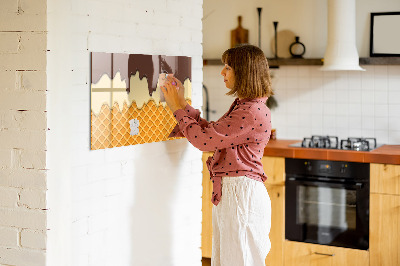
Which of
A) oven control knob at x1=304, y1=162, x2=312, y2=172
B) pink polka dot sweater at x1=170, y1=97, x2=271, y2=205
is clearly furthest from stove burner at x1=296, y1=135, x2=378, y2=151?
pink polka dot sweater at x1=170, y1=97, x2=271, y2=205

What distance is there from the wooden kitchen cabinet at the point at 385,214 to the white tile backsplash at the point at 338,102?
2.37ft

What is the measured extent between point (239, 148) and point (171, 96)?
0.42 metres

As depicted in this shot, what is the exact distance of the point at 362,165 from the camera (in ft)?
13.7

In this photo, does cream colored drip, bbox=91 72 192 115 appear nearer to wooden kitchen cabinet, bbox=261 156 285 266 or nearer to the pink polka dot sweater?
the pink polka dot sweater

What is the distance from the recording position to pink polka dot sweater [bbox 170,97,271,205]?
2.77 m

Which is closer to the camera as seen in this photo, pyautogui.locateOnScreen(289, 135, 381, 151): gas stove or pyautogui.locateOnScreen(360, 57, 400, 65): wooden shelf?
pyautogui.locateOnScreen(289, 135, 381, 151): gas stove

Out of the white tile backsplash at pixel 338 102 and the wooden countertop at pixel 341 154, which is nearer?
the wooden countertop at pixel 341 154

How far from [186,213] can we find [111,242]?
0.63 metres

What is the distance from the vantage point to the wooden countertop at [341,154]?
13.5 feet

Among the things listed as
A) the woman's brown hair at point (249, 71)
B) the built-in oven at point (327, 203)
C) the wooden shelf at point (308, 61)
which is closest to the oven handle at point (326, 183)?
the built-in oven at point (327, 203)

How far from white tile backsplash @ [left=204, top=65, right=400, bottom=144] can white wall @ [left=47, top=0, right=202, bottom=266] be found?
1940 mm

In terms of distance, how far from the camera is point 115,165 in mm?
2707

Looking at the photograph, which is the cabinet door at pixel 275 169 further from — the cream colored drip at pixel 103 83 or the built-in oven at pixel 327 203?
the cream colored drip at pixel 103 83

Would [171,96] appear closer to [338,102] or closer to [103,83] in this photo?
[103,83]
